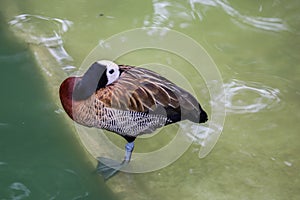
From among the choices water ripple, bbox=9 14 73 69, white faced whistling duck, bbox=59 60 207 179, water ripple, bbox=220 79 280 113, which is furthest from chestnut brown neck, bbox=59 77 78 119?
water ripple, bbox=220 79 280 113

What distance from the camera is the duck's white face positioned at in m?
3.06

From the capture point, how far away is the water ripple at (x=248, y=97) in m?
3.68

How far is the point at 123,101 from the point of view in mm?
3035

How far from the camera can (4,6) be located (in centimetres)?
439

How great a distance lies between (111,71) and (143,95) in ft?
0.85

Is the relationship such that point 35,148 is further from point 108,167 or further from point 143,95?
point 143,95

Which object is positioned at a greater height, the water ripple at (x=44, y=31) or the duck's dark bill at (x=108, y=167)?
the water ripple at (x=44, y=31)

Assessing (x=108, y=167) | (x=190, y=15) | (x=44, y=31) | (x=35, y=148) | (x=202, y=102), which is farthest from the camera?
(x=190, y=15)

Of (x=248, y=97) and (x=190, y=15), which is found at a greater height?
(x=190, y=15)

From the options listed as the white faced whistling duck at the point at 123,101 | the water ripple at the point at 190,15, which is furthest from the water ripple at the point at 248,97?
the water ripple at the point at 190,15

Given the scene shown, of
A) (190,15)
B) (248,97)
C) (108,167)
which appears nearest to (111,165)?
(108,167)

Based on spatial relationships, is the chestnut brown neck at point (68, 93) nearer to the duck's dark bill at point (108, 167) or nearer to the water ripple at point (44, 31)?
the duck's dark bill at point (108, 167)

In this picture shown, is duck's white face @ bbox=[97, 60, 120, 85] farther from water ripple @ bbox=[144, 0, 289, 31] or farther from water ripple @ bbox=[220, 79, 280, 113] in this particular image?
water ripple @ bbox=[144, 0, 289, 31]

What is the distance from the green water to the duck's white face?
0.54 m
